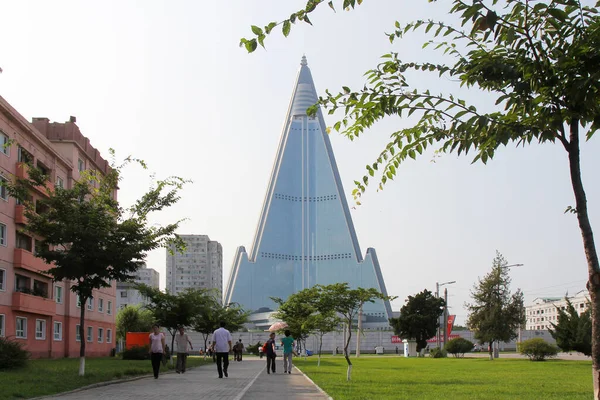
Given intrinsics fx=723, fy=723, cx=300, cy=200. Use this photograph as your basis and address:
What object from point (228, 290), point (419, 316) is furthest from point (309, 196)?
point (419, 316)

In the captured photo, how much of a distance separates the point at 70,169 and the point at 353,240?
84.9 m

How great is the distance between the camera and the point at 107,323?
2281 inches

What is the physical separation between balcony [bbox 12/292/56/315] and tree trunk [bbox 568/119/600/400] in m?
36.9

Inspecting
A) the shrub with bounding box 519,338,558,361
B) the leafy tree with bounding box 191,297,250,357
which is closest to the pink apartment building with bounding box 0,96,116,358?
the leafy tree with bounding box 191,297,250,357

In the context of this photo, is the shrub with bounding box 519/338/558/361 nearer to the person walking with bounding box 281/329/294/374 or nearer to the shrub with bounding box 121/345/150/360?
the person walking with bounding box 281/329/294/374

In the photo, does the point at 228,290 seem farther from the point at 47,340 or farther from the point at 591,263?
the point at 591,263

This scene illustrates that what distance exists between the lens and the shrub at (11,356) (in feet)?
79.5

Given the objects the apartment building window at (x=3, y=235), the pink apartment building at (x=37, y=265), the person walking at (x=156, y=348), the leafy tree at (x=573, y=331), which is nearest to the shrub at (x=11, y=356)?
the person walking at (x=156, y=348)

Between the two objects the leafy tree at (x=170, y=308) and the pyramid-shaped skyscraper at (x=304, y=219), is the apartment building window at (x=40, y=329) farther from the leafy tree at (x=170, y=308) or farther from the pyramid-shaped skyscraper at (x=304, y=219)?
the pyramid-shaped skyscraper at (x=304, y=219)

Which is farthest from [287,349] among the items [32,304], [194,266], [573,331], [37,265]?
[194,266]

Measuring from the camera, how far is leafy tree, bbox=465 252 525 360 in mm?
49375

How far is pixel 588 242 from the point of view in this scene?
6.18m

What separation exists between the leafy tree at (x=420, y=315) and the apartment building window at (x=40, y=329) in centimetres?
3584

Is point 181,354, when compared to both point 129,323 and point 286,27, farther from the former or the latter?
point 129,323
